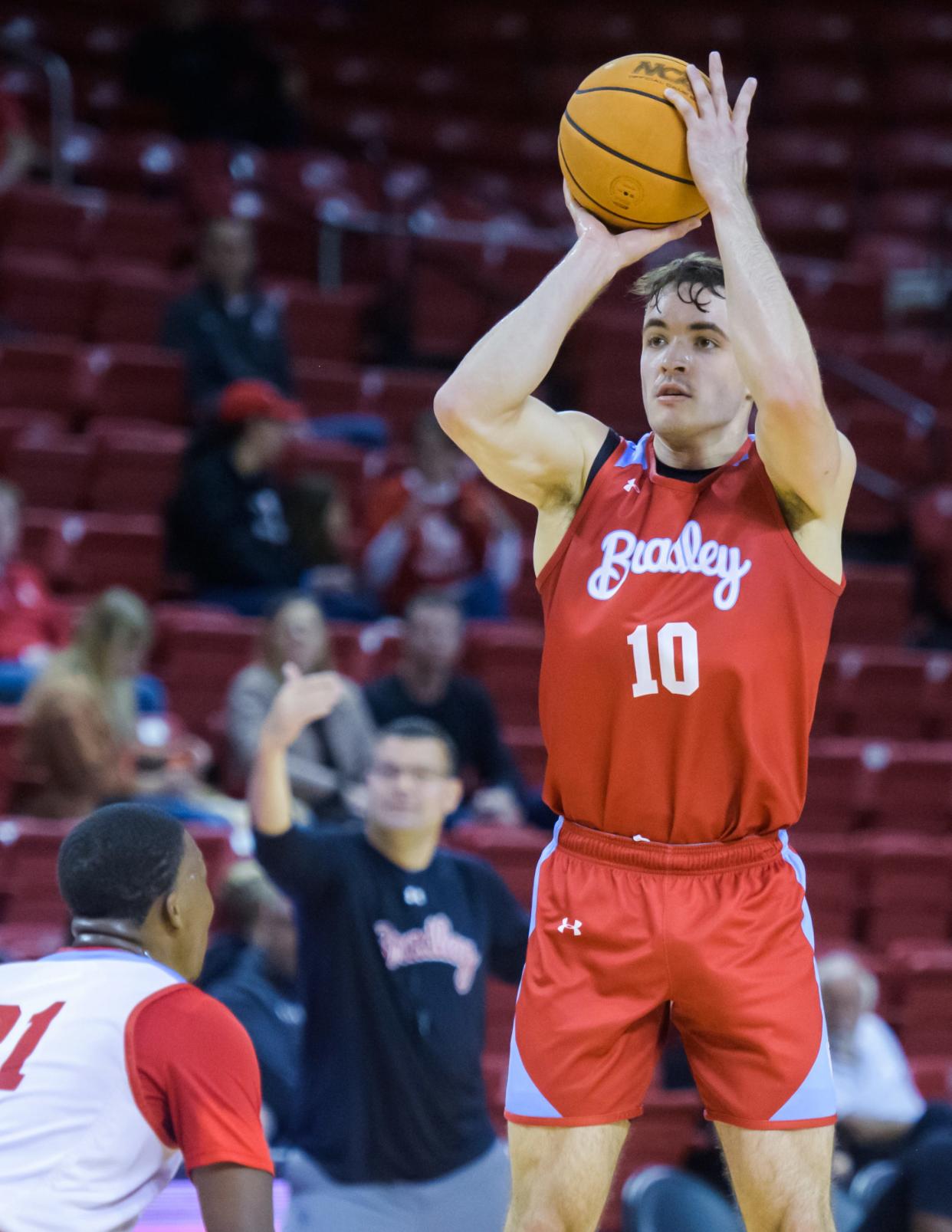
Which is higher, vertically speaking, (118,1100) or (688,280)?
(688,280)

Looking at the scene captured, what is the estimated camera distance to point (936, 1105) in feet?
16.7

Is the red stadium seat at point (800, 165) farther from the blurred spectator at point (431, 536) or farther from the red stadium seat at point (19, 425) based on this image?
the red stadium seat at point (19, 425)

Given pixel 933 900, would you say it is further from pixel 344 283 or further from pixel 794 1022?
pixel 344 283

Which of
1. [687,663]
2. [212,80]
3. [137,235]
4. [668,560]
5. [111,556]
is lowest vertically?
[111,556]

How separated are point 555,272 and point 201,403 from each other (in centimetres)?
559

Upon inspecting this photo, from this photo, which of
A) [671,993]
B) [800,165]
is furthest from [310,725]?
[800,165]

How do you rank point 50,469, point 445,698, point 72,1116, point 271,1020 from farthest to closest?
point 50,469, point 445,698, point 271,1020, point 72,1116

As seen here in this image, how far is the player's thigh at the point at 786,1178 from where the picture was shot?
112 inches

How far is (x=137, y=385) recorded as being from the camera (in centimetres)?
848

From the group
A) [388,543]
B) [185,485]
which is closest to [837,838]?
[388,543]

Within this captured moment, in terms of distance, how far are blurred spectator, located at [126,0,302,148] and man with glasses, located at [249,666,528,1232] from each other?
6944 mm

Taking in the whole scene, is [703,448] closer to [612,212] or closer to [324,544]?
[612,212]

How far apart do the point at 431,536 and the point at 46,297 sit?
2.48m

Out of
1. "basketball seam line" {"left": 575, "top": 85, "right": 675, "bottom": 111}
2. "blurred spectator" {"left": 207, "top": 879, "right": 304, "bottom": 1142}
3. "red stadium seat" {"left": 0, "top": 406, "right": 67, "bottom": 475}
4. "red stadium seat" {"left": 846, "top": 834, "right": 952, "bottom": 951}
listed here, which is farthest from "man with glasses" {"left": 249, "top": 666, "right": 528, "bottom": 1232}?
"red stadium seat" {"left": 0, "top": 406, "right": 67, "bottom": 475}
